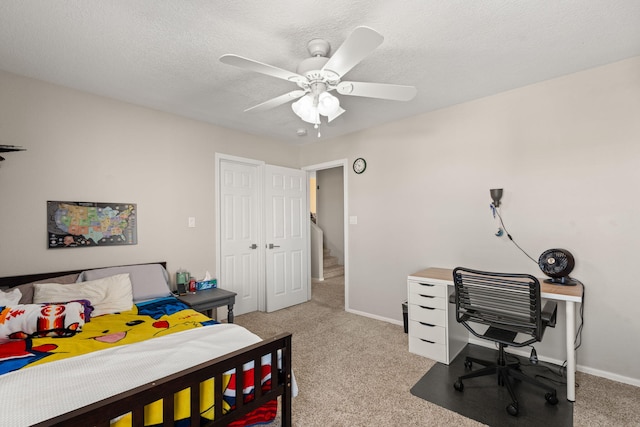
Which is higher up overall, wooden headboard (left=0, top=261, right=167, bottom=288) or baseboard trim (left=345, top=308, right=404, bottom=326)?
wooden headboard (left=0, top=261, right=167, bottom=288)

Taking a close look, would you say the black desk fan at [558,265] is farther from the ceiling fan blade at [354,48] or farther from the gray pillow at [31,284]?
the gray pillow at [31,284]

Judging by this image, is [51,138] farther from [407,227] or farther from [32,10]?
[407,227]

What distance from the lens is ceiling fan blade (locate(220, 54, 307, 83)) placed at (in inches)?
61.6

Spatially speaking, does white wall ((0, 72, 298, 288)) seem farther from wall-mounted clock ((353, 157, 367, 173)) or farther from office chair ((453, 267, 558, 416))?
office chair ((453, 267, 558, 416))

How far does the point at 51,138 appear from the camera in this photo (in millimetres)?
2586

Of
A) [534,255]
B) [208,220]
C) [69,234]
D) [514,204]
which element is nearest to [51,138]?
[69,234]

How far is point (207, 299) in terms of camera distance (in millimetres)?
3006

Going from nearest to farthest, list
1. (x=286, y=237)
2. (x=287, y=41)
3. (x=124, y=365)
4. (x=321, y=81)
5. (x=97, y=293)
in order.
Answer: (x=124, y=365)
(x=321, y=81)
(x=287, y=41)
(x=97, y=293)
(x=286, y=237)

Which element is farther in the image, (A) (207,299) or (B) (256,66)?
(A) (207,299)

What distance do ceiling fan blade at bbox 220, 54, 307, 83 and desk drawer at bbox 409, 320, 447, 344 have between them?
2.31 m

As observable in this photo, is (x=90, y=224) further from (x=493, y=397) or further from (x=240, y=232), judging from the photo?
(x=493, y=397)

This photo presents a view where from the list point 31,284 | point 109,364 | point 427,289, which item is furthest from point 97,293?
point 427,289

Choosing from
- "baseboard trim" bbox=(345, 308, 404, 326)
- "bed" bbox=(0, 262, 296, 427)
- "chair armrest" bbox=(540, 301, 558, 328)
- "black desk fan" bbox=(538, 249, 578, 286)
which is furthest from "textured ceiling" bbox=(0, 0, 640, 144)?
"baseboard trim" bbox=(345, 308, 404, 326)

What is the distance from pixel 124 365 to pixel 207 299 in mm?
1629
